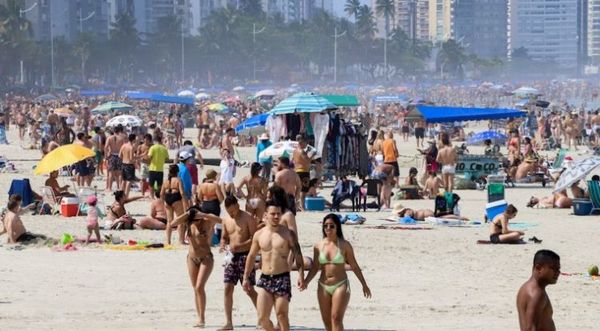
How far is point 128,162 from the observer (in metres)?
23.3

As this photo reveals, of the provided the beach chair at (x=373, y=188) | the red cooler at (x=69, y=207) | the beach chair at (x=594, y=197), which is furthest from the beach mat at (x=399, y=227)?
the red cooler at (x=69, y=207)

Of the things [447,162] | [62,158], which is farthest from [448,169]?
[62,158]

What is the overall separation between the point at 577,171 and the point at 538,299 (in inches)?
558

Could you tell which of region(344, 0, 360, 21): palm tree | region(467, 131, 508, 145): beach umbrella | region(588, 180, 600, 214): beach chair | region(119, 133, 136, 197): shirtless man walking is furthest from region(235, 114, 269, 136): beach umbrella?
region(344, 0, 360, 21): palm tree

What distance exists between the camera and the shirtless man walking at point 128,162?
75.6 ft

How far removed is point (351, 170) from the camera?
24.8 metres

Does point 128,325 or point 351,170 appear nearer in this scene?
point 128,325

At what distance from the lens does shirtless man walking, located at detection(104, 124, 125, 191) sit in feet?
81.1

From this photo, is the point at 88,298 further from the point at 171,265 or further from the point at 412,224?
the point at 412,224

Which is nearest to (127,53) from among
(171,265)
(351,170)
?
(351,170)

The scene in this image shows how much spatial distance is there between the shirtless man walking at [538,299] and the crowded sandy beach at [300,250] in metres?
0.10

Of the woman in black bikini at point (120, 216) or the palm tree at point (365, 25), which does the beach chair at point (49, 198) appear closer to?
the woman in black bikini at point (120, 216)

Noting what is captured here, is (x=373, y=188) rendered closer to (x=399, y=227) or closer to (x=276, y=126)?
(x=399, y=227)

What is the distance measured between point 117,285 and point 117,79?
128 metres
